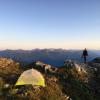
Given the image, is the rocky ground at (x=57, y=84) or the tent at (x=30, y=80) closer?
the rocky ground at (x=57, y=84)

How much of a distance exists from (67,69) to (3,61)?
1216cm

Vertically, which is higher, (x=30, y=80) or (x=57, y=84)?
(x=30, y=80)

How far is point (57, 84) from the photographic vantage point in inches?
1134

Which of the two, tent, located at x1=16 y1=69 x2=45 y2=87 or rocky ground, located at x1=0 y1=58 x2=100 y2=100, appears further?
tent, located at x1=16 y1=69 x2=45 y2=87

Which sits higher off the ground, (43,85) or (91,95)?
(43,85)

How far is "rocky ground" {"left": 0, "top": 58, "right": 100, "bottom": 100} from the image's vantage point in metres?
24.0

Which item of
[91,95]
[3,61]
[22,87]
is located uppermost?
[3,61]

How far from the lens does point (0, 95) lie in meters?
23.1

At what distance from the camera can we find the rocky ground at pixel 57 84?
78.7ft

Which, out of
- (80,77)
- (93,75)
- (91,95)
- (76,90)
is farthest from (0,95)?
(93,75)

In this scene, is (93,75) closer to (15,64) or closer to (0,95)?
(15,64)

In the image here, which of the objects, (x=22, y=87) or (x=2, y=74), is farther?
(x=2, y=74)

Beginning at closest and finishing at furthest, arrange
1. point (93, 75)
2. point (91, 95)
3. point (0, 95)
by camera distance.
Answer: point (0, 95)
point (91, 95)
point (93, 75)

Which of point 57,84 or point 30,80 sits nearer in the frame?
point 30,80
